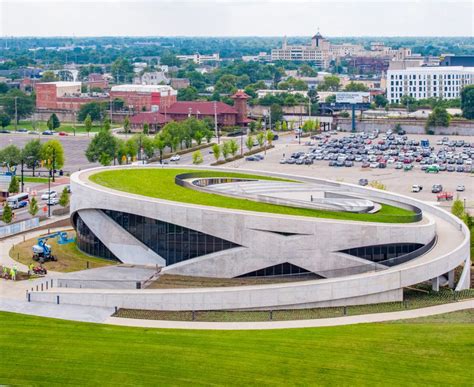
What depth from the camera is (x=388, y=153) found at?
101 metres

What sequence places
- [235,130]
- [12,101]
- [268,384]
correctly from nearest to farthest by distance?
[268,384], [235,130], [12,101]

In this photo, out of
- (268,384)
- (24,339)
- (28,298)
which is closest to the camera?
(268,384)

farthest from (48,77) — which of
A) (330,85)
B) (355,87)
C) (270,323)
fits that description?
(270,323)

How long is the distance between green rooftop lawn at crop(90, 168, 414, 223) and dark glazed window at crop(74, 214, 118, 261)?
89.9 inches

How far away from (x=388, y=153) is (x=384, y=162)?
7717 millimetres

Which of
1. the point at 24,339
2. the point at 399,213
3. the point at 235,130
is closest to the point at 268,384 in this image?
the point at 24,339

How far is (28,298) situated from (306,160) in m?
57.1

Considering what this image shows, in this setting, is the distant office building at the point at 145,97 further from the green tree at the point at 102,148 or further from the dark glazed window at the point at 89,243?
the dark glazed window at the point at 89,243

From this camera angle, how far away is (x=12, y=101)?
133m

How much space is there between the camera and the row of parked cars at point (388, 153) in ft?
302

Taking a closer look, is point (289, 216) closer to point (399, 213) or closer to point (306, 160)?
point (399, 213)

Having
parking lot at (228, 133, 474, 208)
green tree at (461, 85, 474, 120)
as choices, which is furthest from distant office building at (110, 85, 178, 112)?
green tree at (461, 85, 474, 120)

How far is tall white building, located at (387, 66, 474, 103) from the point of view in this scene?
159875 millimetres

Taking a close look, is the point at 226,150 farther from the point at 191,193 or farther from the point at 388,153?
the point at 191,193
